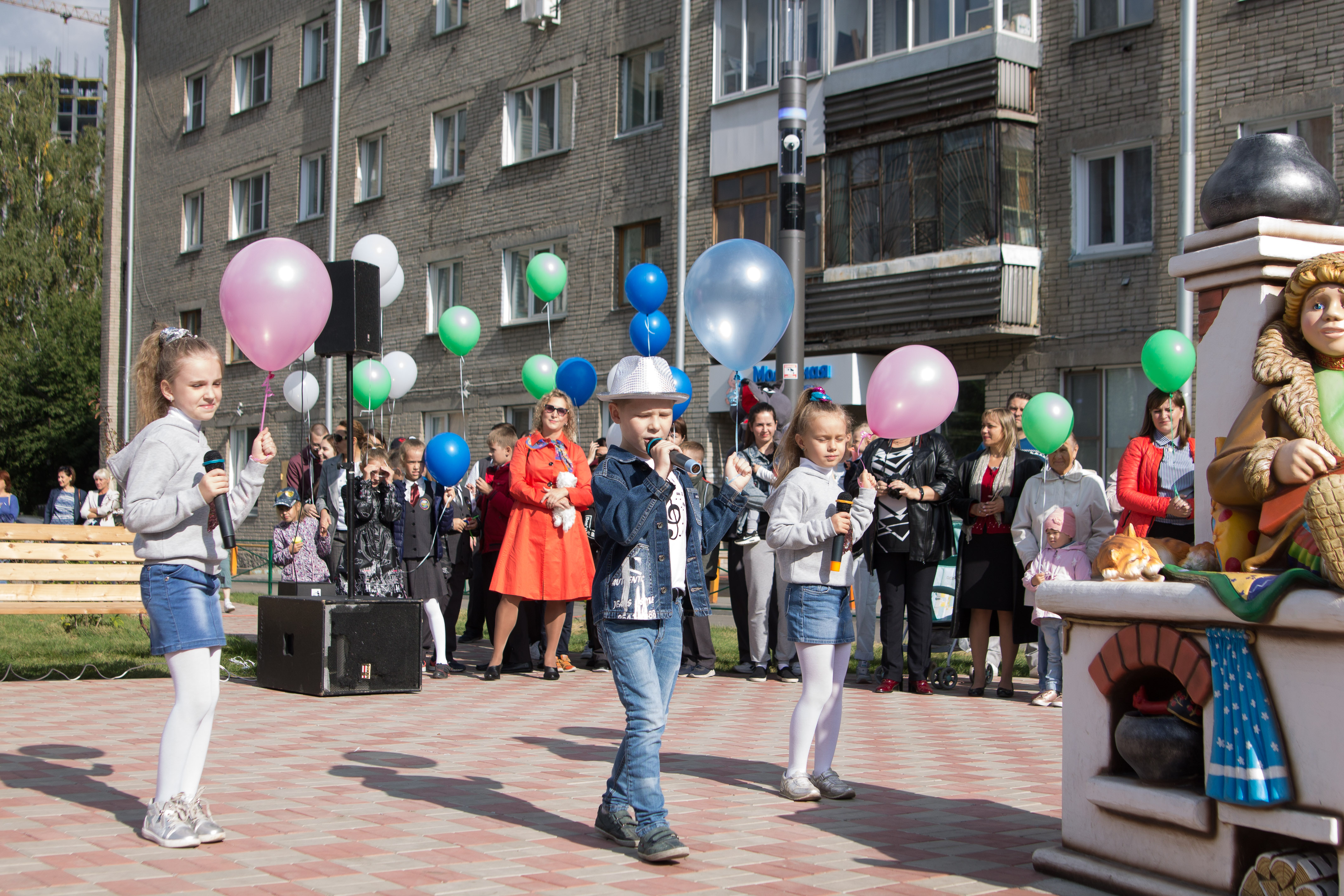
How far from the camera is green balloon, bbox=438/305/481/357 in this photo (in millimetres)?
16516

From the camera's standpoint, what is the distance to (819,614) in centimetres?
619

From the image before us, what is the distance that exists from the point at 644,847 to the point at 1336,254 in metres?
3.15

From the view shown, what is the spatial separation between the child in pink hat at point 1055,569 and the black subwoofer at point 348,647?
14.3 feet

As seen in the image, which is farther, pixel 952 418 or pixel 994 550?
pixel 952 418

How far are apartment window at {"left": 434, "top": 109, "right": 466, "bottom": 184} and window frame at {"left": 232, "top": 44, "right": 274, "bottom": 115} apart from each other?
24.7ft

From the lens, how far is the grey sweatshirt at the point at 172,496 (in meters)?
5.18

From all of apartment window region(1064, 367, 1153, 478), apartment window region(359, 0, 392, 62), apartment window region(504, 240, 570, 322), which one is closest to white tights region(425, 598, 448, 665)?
apartment window region(1064, 367, 1153, 478)

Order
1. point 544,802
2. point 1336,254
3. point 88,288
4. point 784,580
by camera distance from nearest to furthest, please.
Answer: point 1336,254 → point 544,802 → point 784,580 → point 88,288

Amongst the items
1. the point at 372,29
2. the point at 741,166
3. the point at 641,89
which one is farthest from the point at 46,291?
the point at 741,166

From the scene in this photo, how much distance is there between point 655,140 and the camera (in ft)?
80.8

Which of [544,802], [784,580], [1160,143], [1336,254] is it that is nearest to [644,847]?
[544,802]

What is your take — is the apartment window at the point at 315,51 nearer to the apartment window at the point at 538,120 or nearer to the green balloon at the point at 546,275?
the apartment window at the point at 538,120

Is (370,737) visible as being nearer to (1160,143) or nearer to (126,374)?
(1160,143)

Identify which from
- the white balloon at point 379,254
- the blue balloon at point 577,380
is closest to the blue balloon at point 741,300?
the blue balloon at point 577,380
